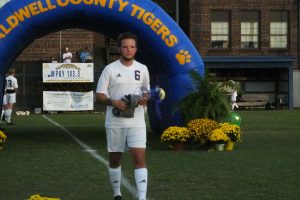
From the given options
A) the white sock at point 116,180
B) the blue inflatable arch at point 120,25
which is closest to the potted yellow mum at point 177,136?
the blue inflatable arch at point 120,25

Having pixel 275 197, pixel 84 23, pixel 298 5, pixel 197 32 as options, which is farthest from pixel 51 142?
pixel 298 5

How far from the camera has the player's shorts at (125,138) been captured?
8.14 metres

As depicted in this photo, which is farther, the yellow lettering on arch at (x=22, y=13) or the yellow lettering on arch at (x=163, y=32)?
the yellow lettering on arch at (x=163, y=32)

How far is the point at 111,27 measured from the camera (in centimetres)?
1695

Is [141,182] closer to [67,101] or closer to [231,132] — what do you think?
[231,132]

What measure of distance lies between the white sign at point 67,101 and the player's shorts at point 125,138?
1045 inches

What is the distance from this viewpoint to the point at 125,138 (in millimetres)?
8211

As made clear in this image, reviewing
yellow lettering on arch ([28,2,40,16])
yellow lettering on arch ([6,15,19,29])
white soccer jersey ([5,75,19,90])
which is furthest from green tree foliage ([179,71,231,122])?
white soccer jersey ([5,75,19,90])

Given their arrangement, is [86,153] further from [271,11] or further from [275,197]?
[271,11]

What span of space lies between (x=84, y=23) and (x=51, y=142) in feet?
9.47

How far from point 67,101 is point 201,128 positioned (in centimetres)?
2076

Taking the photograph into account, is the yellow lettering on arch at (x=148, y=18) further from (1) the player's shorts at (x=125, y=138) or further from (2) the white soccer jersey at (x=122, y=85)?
(1) the player's shorts at (x=125, y=138)

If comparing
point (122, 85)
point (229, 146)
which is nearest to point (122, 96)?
point (122, 85)

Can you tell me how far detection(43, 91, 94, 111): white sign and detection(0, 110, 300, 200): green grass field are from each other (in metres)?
17.3
